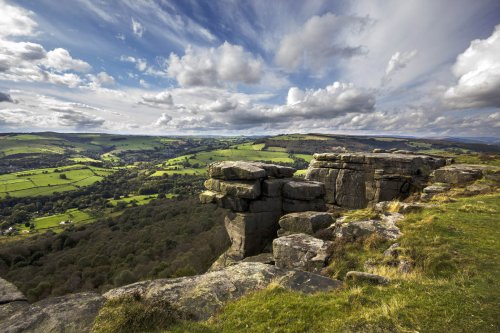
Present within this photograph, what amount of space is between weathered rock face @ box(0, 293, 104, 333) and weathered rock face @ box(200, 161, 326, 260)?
1759 centimetres

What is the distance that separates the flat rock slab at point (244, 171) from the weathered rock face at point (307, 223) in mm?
6437

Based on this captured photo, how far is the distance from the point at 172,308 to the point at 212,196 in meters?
19.3

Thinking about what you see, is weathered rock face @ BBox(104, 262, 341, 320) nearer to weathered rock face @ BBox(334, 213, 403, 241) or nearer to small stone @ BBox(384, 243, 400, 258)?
small stone @ BBox(384, 243, 400, 258)

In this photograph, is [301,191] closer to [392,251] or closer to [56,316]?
[392,251]

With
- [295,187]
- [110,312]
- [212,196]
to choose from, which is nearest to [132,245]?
[212,196]

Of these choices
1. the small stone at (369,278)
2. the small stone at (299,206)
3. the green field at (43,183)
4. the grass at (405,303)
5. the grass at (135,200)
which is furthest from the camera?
the green field at (43,183)

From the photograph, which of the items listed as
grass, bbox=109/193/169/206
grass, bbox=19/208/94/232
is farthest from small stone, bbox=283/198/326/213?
grass, bbox=109/193/169/206

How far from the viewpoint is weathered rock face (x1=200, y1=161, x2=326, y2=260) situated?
85.4 feet

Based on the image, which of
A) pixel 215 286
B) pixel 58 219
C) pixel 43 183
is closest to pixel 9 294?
pixel 215 286

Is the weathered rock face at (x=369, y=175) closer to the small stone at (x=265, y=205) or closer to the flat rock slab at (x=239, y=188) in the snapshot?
the small stone at (x=265, y=205)

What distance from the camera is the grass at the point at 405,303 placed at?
23.1 ft

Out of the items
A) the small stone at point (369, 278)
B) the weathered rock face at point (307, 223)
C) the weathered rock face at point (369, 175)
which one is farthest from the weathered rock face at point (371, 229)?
the weathered rock face at point (369, 175)

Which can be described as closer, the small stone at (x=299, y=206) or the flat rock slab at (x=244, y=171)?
the flat rock slab at (x=244, y=171)

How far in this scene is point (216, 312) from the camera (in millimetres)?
8758
